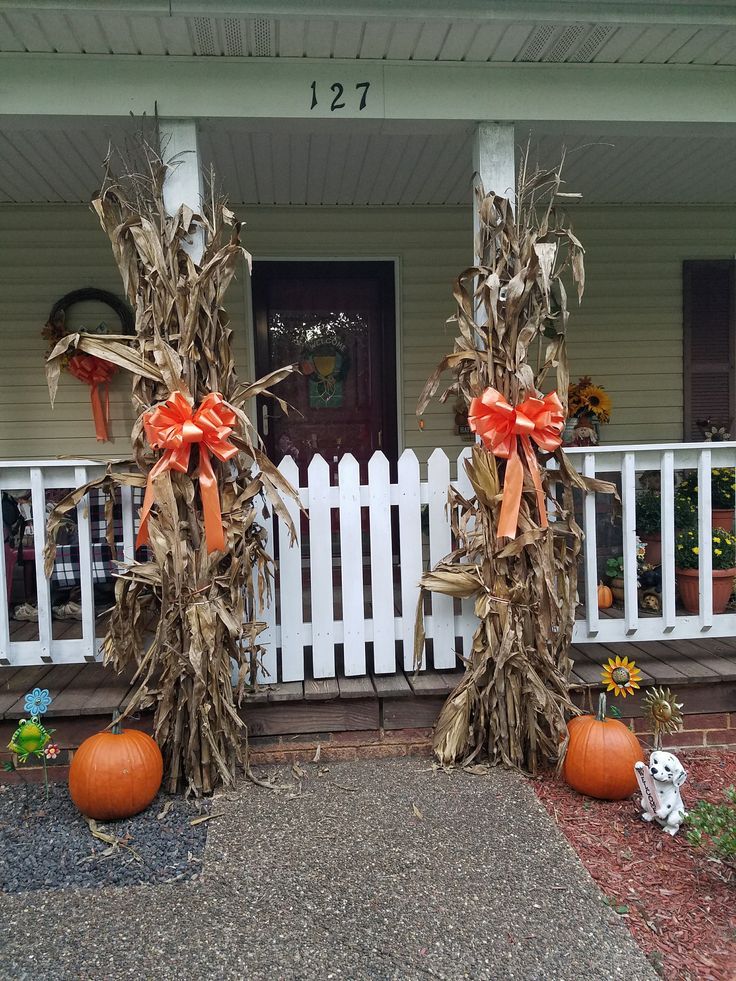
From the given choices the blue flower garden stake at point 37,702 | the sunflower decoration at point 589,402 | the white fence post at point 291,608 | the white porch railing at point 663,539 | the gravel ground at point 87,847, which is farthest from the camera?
the sunflower decoration at point 589,402

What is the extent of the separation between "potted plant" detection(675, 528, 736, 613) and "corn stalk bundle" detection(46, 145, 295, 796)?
7.72 ft

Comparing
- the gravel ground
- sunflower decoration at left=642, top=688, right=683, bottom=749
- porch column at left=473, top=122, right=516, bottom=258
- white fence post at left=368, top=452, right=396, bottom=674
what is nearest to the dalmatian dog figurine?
sunflower decoration at left=642, top=688, right=683, bottom=749

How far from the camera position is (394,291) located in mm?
5219

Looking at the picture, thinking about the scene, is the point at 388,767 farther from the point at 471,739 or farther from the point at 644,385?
the point at 644,385

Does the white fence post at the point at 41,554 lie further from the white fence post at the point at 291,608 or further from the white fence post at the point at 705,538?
the white fence post at the point at 705,538

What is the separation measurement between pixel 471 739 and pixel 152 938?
137cm

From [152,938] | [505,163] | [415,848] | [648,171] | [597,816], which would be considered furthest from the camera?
[648,171]

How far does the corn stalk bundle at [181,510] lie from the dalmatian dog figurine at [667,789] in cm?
150

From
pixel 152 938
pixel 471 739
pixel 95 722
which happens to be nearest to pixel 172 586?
pixel 95 722

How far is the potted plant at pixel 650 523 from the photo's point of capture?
4.20 metres

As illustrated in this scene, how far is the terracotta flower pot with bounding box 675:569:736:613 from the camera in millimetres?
3664

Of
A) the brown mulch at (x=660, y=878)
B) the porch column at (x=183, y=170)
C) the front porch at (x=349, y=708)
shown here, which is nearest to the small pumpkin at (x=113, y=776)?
the front porch at (x=349, y=708)

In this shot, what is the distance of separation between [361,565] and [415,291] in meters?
2.92

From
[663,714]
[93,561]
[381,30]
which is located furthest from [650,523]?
[93,561]
